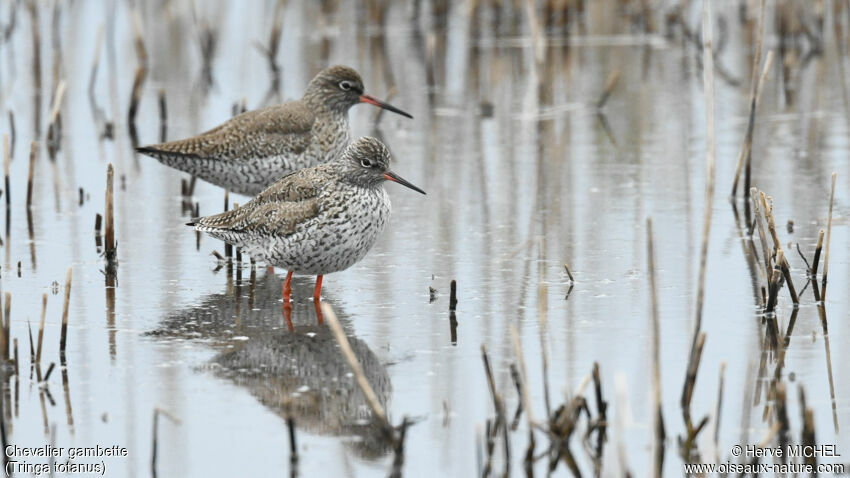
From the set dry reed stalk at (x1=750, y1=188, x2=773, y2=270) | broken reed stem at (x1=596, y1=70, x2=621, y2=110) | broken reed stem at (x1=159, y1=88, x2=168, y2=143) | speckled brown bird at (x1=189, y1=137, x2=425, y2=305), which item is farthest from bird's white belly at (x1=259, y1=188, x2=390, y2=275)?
broken reed stem at (x1=596, y1=70, x2=621, y2=110)

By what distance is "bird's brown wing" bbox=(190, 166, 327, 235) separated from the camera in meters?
7.23

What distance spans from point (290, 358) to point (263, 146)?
2916mm

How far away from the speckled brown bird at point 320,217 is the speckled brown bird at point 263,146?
4.34ft

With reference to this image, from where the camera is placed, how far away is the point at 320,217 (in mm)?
7141

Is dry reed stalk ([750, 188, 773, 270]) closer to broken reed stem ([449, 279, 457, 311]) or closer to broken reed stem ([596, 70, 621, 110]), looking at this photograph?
broken reed stem ([449, 279, 457, 311])

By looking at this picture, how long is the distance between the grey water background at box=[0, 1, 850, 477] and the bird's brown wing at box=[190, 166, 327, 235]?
401 millimetres

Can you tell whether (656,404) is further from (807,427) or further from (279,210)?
(279,210)

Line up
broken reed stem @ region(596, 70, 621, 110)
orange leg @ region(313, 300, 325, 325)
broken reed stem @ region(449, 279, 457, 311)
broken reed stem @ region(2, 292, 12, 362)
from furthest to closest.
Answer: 1. broken reed stem @ region(596, 70, 621, 110)
2. orange leg @ region(313, 300, 325, 325)
3. broken reed stem @ region(449, 279, 457, 311)
4. broken reed stem @ region(2, 292, 12, 362)

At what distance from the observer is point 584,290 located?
293 inches

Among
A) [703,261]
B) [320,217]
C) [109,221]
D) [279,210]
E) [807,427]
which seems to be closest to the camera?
[807,427]

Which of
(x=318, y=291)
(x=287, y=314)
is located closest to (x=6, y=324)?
(x=287, y=314)

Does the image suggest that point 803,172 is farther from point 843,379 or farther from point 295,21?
point 295,21

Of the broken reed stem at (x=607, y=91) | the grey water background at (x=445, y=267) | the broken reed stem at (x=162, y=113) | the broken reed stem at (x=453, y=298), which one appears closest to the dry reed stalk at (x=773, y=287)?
the grey water background at (x=445, y=267)

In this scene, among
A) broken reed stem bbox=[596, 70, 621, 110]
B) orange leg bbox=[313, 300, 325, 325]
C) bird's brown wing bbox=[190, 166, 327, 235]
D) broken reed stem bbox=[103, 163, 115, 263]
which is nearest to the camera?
orange leg bbox=[313, 300, 325, 325]
